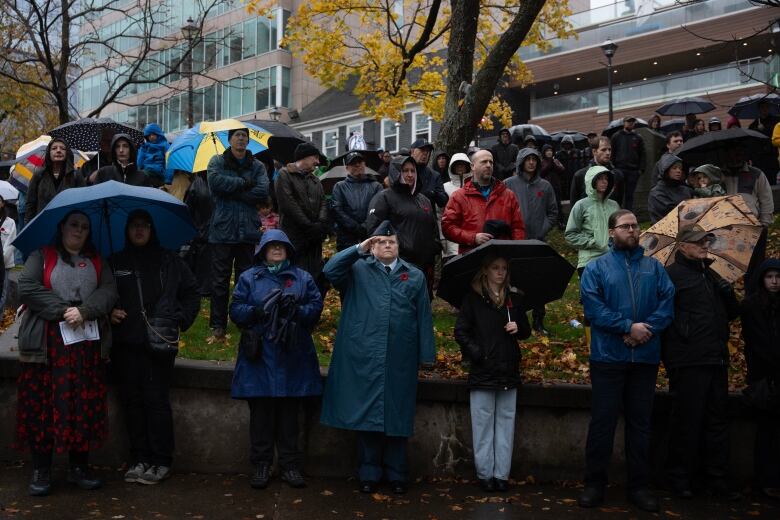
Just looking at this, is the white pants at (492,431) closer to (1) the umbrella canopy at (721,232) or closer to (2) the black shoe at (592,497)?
(2) the black shoe at (592,497)

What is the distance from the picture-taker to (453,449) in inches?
278

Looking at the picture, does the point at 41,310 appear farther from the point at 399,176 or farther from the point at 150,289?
the point at 399,176

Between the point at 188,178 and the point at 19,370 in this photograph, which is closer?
the point at 19,370

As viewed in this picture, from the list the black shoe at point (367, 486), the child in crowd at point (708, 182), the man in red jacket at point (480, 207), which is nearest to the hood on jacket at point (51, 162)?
the man in red jacket at point (480, 207)

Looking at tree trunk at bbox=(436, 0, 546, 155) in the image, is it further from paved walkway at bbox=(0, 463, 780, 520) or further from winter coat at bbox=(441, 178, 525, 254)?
paved walkway at bbox=(0, 463, 780, 520)

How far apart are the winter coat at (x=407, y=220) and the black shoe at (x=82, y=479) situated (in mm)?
3387

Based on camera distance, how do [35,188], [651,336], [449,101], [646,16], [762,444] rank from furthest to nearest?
[646,16]
[449,101]
[35,188]
[762,444]
[651,336]

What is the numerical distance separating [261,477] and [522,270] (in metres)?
2.63

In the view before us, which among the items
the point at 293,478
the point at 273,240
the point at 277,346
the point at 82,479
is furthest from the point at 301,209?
the point at 82,479

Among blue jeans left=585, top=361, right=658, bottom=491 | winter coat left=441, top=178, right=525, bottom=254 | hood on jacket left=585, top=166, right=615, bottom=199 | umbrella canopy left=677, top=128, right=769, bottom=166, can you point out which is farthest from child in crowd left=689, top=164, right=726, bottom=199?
blue jeans left=585, top=361, right=658, bottom=491

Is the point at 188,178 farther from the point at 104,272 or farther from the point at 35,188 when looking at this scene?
the point at 104,272

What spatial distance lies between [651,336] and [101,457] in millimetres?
4551

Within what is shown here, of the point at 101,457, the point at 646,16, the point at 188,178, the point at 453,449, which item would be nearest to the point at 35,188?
the point at 188,178

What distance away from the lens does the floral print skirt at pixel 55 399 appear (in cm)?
625
